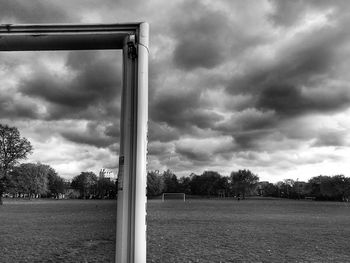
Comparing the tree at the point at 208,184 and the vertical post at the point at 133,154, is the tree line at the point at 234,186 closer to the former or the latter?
the tree at the point at 208,184

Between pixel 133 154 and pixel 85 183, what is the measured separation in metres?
103

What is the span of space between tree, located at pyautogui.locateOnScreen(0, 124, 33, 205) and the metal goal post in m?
39.9

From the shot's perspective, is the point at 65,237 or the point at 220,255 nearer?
the point at 220,255

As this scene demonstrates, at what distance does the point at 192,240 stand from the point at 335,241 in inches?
→ 184

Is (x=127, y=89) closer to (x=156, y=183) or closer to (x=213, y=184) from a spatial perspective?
(x=156, y=183)

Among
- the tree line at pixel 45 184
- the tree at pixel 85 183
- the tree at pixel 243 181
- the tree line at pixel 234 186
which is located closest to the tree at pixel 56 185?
the tree line at pixel 45 184

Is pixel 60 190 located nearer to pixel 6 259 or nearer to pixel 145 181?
pixel 6 259

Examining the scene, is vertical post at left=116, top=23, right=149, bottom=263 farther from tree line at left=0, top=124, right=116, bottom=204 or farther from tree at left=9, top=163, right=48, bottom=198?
tree at left=9, top=163, right=48, bottom=198

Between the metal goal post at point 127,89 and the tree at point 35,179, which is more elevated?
the tree at point 35,179

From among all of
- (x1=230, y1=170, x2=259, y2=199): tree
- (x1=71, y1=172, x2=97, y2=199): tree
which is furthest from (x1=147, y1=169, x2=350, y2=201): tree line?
(x1=71, y1=172, x2=97, y2=199): tree

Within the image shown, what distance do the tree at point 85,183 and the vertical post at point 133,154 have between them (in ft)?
319

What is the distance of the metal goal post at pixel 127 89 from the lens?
6.72 ft

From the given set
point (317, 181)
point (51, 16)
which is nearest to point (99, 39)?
point (51, 16)

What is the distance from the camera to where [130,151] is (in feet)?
6.95
